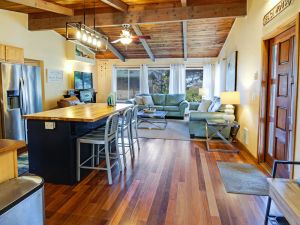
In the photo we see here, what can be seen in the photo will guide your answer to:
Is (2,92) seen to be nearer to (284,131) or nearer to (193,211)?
(193,211)

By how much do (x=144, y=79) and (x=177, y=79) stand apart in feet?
4.41

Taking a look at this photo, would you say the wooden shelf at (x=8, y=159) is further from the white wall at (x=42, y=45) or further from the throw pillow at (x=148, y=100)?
the throw pillow at (x=148, y=100)

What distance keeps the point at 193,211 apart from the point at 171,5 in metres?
4.29

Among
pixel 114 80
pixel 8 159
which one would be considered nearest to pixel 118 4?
pixel 8 159

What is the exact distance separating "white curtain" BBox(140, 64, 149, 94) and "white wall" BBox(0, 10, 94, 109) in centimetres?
256

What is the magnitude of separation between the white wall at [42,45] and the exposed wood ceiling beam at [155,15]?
0.29m

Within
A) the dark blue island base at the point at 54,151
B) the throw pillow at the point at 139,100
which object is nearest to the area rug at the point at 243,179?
the dark blue island base at the point at 54,151

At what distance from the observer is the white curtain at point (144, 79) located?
31.6ft

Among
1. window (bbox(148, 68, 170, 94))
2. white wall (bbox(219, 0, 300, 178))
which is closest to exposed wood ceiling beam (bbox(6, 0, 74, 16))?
white wall (bbox(219, 0, 300, 178))

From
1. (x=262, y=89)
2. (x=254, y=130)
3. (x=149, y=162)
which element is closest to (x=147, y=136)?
(x=149, y=162)

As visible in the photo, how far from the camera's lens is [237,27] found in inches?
220

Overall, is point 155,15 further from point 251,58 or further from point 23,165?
point 23,165

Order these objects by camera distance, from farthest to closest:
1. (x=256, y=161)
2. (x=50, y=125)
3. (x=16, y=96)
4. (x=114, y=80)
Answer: (x=114, y=80) → (x=16, y=96) → (x=256, y=161) → (x=50, y=125)

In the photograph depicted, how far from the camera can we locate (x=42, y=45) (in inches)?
246
